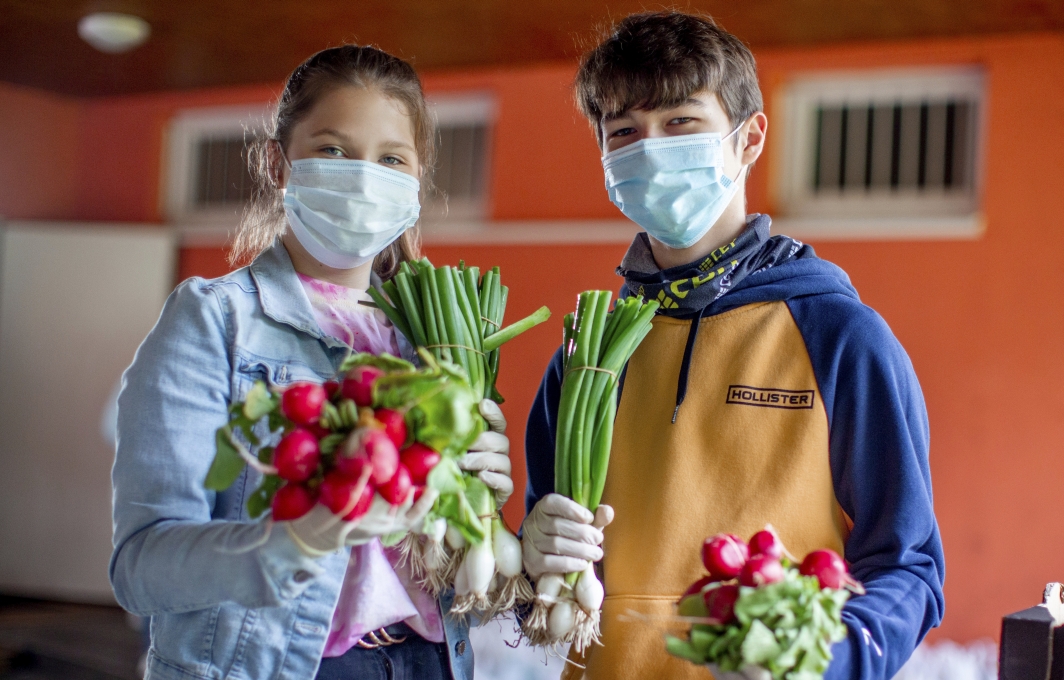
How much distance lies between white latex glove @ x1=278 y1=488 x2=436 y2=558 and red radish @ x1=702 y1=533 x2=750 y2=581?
1.01ft

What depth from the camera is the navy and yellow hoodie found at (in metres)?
1.19

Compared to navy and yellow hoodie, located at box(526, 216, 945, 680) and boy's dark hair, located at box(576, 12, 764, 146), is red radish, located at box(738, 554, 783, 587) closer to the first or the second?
navy and yellow hoodie, located at box(526, 216, 945, 680)

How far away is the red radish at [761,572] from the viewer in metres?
0.95

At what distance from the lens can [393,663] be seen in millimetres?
1249

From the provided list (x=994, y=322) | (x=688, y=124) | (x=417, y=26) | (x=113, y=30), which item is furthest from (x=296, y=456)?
(x=113, y=30)

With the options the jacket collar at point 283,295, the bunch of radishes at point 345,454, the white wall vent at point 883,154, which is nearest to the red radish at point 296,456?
the bunch of radishes at point 345,454

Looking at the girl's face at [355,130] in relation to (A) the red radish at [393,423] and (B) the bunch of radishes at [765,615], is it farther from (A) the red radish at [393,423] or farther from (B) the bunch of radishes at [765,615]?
(B) the bunch of radishes at [765,615]

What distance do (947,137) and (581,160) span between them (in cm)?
173

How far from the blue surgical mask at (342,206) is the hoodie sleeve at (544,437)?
352 mm

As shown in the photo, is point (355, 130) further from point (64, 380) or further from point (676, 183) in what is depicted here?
point (64, 380)

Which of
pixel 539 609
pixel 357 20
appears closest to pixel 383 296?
pixel 539 609

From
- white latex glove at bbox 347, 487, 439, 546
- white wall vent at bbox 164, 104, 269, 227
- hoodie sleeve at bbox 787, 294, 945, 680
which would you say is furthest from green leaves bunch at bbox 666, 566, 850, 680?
white wall vent at bbox 164, 104, 269, 227

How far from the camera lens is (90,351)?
18.6 feet

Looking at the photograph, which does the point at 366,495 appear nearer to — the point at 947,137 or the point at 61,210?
the point at 947,137
